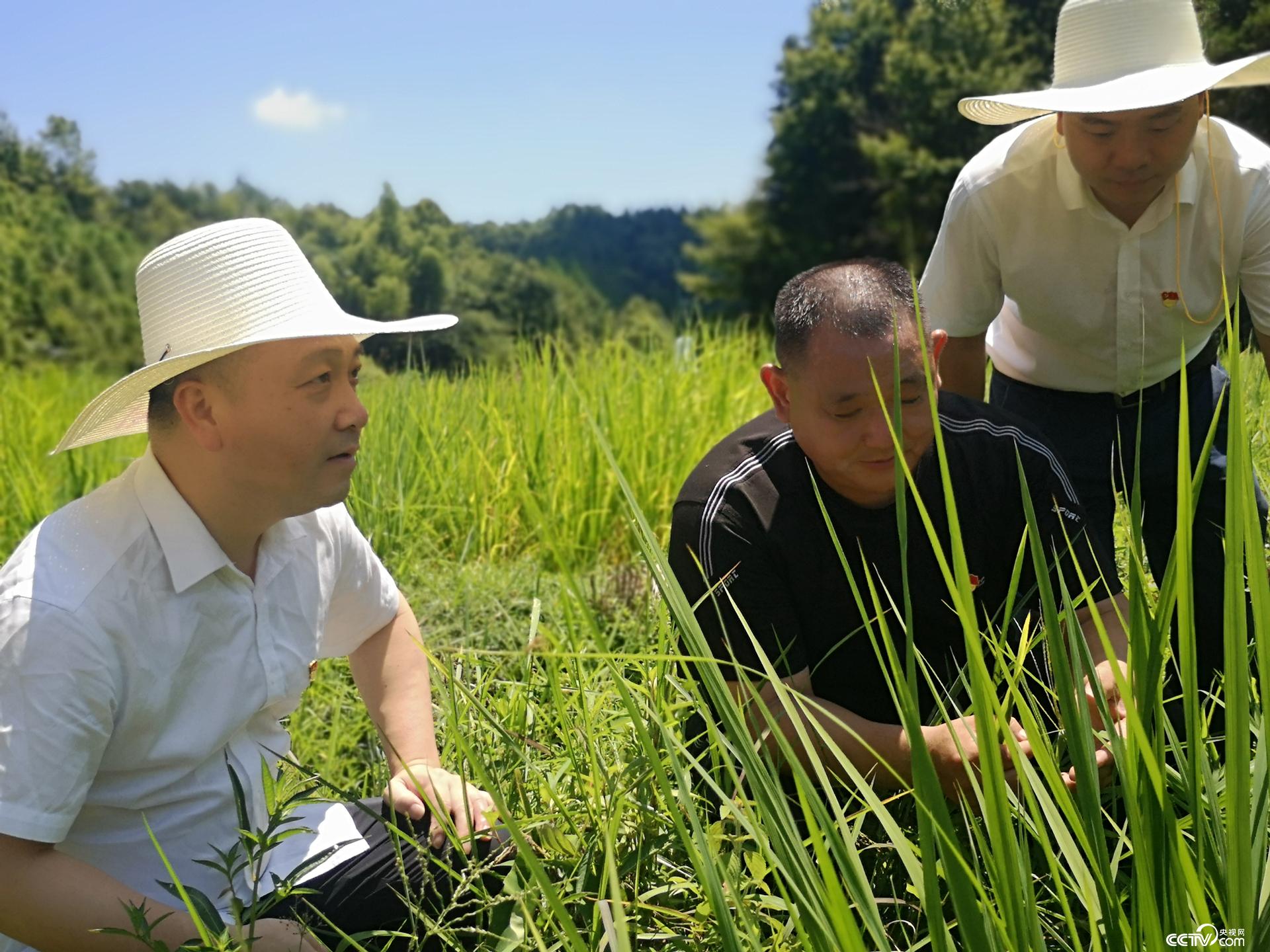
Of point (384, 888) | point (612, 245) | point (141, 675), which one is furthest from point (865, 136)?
point (141, 675)

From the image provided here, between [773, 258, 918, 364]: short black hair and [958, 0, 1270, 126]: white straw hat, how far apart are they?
1.81 ft

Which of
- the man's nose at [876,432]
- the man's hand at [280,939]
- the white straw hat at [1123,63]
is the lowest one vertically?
the man's hand at [280,939]

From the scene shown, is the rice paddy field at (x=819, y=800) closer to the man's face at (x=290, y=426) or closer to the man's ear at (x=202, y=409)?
the man's face at (x=290, y=426)

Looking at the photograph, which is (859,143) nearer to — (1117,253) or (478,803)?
(1117,253)

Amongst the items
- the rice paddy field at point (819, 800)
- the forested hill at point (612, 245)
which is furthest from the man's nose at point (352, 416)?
the forested hill at point (612, 245)

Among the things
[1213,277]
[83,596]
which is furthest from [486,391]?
[83,596]

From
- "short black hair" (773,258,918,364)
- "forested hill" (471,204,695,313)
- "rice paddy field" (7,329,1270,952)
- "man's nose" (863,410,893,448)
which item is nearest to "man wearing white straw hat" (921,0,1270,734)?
"rice paddy field" (7,329,1270,952)

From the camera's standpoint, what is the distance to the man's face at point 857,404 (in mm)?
1838

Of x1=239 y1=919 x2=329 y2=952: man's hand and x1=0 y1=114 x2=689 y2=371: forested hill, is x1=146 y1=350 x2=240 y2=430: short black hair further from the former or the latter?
x1=0 y1=114 x2=689 y2=371: forested hill

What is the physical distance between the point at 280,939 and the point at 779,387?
1.13m

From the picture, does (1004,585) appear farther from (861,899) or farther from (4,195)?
(4,195)

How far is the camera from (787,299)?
6.62 ft

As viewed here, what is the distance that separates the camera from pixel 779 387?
2023 mm

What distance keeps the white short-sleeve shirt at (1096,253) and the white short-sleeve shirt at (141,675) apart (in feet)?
4.81
